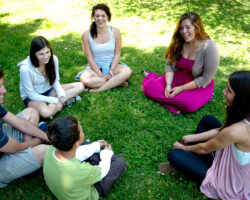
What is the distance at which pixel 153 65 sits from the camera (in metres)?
5.23

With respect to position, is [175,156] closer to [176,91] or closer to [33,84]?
[176,91]

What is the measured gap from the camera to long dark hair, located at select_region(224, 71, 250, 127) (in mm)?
2006

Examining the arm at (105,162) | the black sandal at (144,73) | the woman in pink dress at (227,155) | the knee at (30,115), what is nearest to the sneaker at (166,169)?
the woman in pink dress at (227,155)

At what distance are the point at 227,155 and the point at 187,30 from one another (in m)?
2.04

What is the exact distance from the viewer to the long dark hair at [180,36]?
11.3 ft

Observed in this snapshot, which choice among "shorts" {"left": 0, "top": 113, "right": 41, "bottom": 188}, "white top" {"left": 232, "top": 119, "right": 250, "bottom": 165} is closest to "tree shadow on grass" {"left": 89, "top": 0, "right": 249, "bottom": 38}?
"white top" {"left": 232, "top": 119, "right": 250, "bottom": 165}

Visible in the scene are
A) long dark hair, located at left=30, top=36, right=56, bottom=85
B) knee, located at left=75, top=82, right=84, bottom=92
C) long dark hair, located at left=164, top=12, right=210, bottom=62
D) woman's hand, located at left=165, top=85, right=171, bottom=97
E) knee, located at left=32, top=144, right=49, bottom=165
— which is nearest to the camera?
knee, located at left=32, top=144, right=49, bottom=165

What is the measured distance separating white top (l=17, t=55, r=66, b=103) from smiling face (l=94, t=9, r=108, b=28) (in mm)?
1093

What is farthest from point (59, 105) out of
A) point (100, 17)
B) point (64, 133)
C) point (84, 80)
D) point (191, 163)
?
point (191, 163)

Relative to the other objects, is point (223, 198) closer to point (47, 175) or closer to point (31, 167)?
point (47, 175)

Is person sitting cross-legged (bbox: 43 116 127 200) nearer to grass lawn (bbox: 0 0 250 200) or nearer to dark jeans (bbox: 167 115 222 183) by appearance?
grass lawn (bbox: 0 0 250 200)

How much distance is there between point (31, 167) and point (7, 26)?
18.5 feet

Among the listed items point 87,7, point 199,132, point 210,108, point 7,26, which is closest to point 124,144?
A: point 199,132

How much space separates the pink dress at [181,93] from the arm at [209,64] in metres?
0.18
